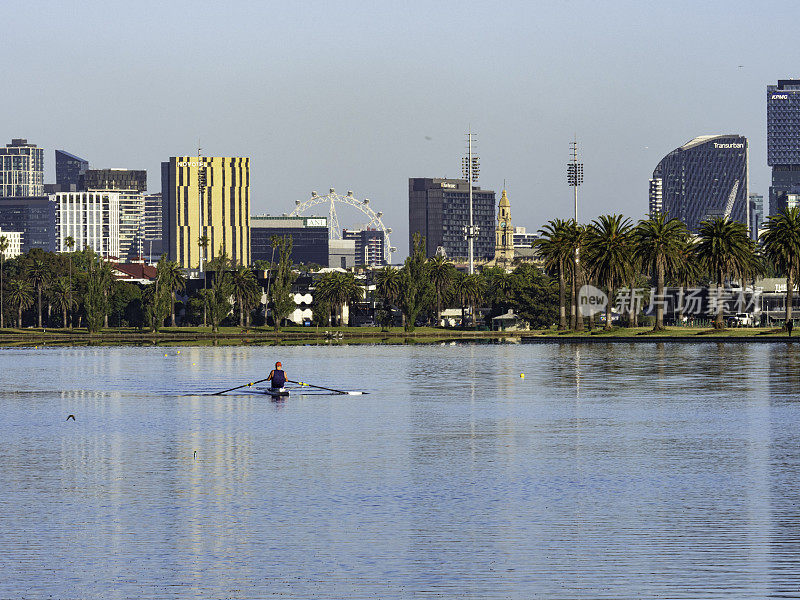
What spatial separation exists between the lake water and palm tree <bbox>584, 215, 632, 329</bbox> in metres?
88.4

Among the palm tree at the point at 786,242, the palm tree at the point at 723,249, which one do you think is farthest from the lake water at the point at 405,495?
the palm tree at the point at 723,249

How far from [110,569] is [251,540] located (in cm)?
394

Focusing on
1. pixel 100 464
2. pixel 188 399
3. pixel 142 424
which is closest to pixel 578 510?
pixel 100 464

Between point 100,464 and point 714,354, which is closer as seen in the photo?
point 100,464

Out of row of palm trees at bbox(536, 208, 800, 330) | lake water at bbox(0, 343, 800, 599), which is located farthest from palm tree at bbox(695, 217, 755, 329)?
lake water at bbox(0, 343, 800, 599)

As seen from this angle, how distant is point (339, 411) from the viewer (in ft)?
216

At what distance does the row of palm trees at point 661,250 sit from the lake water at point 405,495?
83.4m

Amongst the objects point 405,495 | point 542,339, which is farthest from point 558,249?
point 405,495

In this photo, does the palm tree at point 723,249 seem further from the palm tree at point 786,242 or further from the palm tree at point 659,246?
the palm tree at point 659,246

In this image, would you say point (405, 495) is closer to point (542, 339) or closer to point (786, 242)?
point (786, 242)

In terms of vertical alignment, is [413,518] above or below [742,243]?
below

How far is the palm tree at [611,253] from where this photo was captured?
16575 cm

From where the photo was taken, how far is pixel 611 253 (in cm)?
16512

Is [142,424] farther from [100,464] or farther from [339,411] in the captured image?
[100,464]
